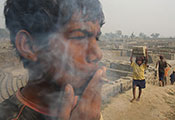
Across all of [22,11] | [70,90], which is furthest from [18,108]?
[22,11]

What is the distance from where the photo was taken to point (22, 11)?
862 mm

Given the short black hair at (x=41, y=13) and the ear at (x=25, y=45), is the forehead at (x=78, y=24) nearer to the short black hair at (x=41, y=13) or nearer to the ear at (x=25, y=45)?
the short black hair at (x=41, y=13)

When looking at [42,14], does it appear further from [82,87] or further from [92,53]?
[82,87]

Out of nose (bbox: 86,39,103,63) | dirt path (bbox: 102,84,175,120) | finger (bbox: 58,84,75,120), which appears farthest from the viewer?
dirt path (bbox: 102,84,175,120)

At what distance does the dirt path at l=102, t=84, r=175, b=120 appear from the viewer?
3.60 m

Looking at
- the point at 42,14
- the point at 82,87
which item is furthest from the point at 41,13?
the point at 82,87

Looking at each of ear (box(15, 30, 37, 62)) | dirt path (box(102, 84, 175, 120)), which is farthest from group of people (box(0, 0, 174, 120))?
dirt path (box(102, 84, 175, 120))

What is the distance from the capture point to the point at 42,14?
853 millimetres

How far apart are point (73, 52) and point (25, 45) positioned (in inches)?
12.3

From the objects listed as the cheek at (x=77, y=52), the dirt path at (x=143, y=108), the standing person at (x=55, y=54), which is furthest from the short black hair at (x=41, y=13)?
the dirt path at (x=143, y=108)

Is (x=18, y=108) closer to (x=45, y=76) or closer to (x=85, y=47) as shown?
(x=45, y=76)

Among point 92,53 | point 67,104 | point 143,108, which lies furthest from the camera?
point 143,108

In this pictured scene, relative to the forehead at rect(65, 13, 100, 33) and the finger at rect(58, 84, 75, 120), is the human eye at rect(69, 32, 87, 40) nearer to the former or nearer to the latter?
the forehead at rect(65, 13, 100, 33)

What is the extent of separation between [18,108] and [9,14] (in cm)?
67
